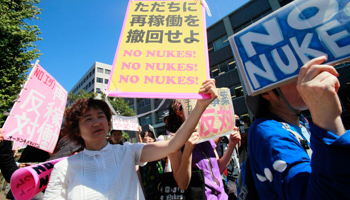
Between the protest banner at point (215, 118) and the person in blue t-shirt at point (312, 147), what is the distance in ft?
2.72

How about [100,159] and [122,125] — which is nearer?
[100,159]

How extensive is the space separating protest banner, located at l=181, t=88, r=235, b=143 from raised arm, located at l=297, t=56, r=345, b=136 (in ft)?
3.90

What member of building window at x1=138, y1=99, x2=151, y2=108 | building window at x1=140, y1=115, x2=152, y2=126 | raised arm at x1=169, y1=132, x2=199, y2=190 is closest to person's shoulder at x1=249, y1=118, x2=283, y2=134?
raised arm at x1=169, y1=132, x2=199, y2=190

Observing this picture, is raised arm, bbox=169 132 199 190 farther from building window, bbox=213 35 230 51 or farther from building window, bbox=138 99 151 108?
building window, bbox=138 99 151 108

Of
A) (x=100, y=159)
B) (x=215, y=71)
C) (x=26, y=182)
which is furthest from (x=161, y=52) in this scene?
(x=215, y=71)

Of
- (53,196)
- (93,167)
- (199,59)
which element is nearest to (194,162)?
(93,167)

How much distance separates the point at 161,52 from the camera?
52.4 inches

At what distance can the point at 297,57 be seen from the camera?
34.7 inches

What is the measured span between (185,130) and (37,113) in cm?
168

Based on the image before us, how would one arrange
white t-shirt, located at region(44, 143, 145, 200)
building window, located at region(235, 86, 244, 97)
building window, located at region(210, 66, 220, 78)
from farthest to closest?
building window, located at region(210, 66, 220, 78), building window, located at region(235, 86, 244, 97), white t-shirt, located at region(44, 143, 145, 200)

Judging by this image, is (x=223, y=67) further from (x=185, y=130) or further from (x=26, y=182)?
(x=26, y=182)

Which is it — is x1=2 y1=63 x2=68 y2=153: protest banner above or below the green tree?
below

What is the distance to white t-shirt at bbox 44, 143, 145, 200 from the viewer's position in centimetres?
109

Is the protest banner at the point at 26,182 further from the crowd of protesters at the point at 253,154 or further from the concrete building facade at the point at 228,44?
the concrete building facade at the point at 228,44
